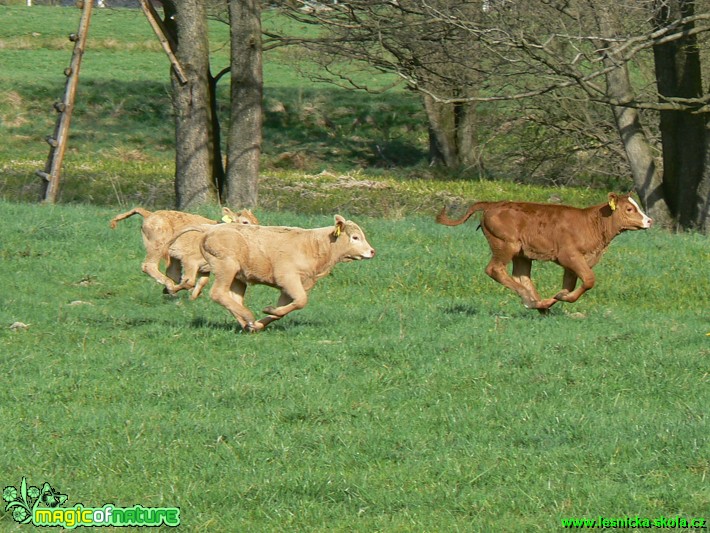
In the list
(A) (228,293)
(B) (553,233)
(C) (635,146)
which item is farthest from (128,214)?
(C) (635,146)

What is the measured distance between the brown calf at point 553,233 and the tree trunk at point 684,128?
832 centimetres

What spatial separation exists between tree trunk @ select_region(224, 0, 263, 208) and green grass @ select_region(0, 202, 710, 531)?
5.96 metres

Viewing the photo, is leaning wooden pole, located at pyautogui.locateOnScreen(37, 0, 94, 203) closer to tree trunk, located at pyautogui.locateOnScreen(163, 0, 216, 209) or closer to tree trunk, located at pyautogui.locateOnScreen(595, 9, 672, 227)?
tree trunk, located at pyautogui.locateOnScreen(163, 0, 216, 209)

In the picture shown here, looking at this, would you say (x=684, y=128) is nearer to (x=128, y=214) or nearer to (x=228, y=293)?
(x=128, y=214)

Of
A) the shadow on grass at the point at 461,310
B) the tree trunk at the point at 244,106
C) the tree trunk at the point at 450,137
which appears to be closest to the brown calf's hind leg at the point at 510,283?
the shadow on grass at the point at 461,310

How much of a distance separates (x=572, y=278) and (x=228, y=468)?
6.47 m

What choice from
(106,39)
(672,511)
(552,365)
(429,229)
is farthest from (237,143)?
(106,39)

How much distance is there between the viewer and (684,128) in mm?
21062

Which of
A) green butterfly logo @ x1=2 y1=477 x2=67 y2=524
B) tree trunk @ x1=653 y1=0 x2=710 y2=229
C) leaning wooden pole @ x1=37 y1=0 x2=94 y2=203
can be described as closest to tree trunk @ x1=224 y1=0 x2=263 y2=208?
leaning wooden pole @ x1=37 y1=0 x2=94 y2=203

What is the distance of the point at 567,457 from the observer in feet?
24.7

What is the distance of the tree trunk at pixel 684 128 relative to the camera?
20.5m

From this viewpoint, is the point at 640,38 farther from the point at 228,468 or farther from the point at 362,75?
the point at 362,75

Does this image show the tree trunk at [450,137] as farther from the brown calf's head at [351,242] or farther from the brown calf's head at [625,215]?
the brown calf's head at [351,242]

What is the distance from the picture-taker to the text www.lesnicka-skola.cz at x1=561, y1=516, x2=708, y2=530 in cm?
630
